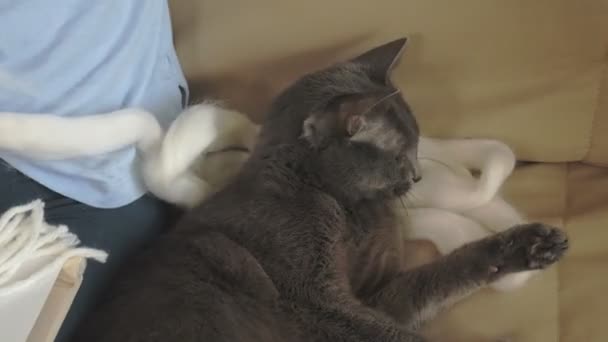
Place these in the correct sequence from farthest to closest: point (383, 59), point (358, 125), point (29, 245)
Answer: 1. point (383, 59)
2. point (358, 125)
3. point (29, 245)

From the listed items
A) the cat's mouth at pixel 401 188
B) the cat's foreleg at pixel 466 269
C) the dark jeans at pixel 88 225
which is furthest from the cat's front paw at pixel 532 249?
the dark jeans at pixel 88 225

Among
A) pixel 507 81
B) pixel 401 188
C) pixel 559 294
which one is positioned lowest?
pixel 559 294

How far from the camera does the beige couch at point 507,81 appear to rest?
1.17 meters

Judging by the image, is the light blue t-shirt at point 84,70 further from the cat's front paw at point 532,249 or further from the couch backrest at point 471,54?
the cat's front paw at point 532,249

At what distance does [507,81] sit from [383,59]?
0.70 feet

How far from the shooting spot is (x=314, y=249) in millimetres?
1188

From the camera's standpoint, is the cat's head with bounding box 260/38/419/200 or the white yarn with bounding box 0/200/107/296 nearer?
the white yarn with bounding box 0/200/107/296

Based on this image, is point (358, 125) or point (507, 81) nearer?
point (358, 125)

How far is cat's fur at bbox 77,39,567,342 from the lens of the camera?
1.12 meters

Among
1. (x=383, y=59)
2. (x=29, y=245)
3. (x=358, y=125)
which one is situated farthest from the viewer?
(x=383, y=59)

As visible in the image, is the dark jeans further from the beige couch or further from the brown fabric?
the brown fabric

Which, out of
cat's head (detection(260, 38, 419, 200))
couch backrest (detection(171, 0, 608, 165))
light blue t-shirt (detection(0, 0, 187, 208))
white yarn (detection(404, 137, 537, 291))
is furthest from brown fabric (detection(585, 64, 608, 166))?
light blue t-shirt (detection(0, 0, 187, 208))

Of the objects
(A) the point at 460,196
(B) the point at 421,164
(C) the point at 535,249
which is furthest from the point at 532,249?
(B) the point at 421,164

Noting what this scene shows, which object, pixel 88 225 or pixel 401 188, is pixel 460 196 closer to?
pixel 401 188
